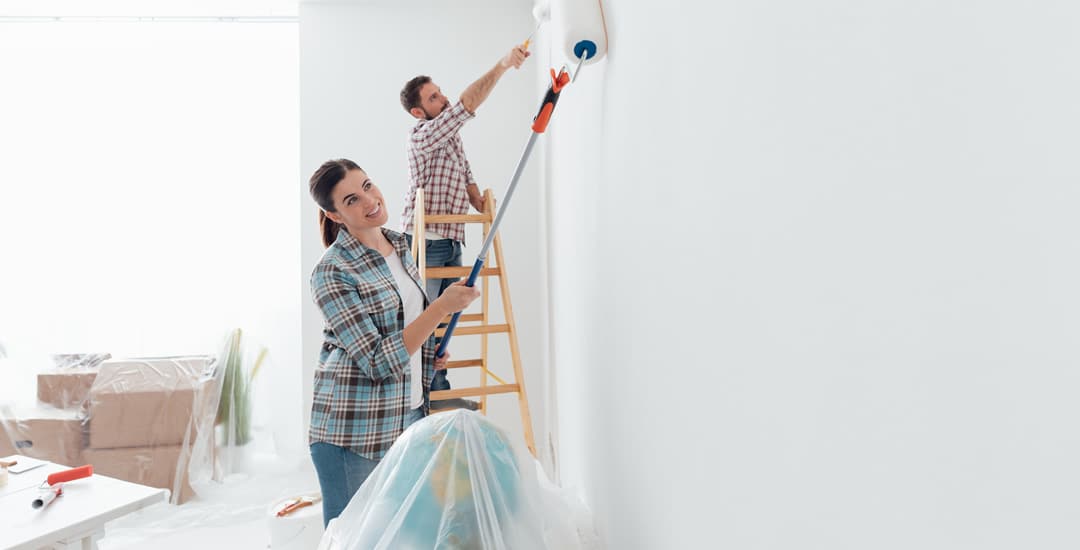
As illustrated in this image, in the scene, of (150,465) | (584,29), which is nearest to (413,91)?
(584,29)

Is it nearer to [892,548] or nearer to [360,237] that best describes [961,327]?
[892,548]

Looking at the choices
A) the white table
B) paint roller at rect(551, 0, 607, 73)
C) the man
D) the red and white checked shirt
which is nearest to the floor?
the white table

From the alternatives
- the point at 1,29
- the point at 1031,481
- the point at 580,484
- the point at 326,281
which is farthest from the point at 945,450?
the point at 1,29

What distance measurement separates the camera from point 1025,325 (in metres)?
0.31

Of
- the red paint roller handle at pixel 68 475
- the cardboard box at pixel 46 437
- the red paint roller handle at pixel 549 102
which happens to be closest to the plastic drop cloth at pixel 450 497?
the red paint roller handle at pixel 549 102

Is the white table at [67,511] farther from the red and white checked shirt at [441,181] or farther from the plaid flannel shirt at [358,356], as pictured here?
the red and white checked shirt at [441,181]

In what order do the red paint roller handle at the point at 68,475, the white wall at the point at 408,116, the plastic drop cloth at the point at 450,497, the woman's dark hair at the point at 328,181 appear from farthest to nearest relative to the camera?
1. the white wall at the point at 408,116
2. the red paint roller handle at the point at 68,475
3. the woman's dark hair at the point at 328,181
4. the plastic drop cloth at the point at 450,497

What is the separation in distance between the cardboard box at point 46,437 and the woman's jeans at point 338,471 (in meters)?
2.30

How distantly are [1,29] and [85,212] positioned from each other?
110 cm

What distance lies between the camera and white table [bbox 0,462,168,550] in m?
1.53

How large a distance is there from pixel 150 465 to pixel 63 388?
600 millimetres

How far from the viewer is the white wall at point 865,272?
299 millimetres

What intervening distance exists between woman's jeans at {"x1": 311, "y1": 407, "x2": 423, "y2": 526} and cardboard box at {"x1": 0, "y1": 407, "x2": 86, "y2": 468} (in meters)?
2.30

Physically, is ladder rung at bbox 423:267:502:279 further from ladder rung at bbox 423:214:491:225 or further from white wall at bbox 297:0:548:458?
white wall at bbox 297:0:548:458
